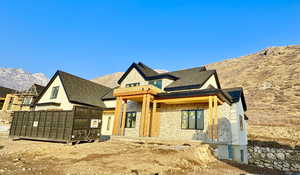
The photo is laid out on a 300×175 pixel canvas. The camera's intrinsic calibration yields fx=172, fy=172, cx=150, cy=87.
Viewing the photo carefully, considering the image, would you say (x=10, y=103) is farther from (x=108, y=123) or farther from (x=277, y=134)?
(x=277, y=134)

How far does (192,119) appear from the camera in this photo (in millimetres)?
14406

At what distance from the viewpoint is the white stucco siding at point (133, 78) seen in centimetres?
2029

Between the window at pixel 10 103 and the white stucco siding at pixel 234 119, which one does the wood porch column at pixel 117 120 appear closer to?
the white stucco siding at pixel 234 119

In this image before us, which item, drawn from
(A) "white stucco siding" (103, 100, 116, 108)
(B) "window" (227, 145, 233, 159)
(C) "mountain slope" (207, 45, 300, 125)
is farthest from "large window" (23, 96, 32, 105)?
(C) "mountain slope" (207, 45, 300, 125)

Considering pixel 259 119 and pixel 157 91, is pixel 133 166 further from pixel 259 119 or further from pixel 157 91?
pixel 259 119

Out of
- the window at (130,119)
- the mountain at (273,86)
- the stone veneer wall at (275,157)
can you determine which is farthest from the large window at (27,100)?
the mountain at (273,86)

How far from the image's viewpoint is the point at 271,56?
62.5 meters

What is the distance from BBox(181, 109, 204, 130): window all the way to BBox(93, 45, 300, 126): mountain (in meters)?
19.1

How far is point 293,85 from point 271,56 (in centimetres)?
2841

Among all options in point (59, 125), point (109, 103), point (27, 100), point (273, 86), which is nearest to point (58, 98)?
point (109, 103)

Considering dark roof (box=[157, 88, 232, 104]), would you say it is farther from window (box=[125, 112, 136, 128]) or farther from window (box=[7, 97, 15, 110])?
window (box=[7, 97, 15, 110])

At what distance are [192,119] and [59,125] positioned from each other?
1082 cm

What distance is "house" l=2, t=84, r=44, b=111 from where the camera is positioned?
27500 mm

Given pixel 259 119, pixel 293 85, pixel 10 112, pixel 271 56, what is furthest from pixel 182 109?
pixel 271 56
